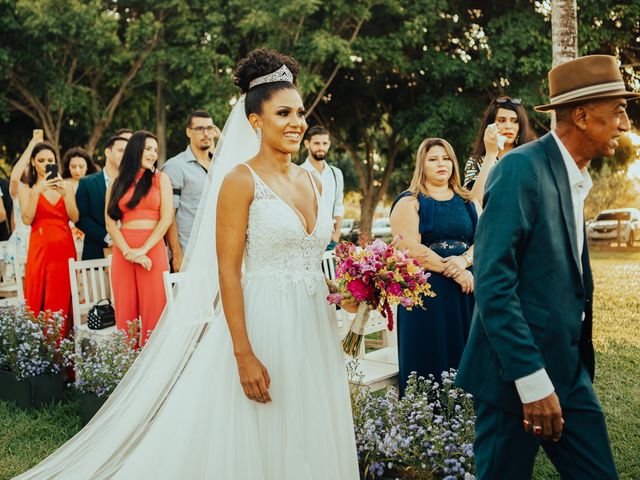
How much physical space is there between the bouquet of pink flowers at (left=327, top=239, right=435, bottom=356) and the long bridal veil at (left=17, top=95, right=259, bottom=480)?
0.64 m

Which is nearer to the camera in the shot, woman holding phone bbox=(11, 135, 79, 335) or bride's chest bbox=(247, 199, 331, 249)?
bride's chest bbox=(247, 199, 331, 249)

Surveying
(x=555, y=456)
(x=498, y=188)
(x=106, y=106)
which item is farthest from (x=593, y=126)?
(x=106, y=106)

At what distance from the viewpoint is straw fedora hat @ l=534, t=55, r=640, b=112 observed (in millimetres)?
2457

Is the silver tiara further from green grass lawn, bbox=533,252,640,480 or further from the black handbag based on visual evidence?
the black handbag

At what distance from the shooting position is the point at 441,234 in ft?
16.2

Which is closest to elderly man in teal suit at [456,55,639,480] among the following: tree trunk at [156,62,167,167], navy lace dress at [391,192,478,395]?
navy lace dress at [391,192,478,395]

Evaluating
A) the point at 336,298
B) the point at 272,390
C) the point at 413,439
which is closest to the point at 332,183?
the point at 413,439

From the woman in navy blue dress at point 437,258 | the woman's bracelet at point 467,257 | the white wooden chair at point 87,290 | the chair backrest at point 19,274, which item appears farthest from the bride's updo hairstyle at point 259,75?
the chair backrest at point 19,274

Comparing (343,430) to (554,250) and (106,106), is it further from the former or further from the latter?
(106,106)

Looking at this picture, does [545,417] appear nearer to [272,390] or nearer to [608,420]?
[272,390]

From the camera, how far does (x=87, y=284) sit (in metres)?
6.66

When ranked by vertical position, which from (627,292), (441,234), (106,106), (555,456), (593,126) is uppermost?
(106,106)

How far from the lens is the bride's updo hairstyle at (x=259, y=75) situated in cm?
324

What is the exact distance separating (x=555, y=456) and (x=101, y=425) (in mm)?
2806
